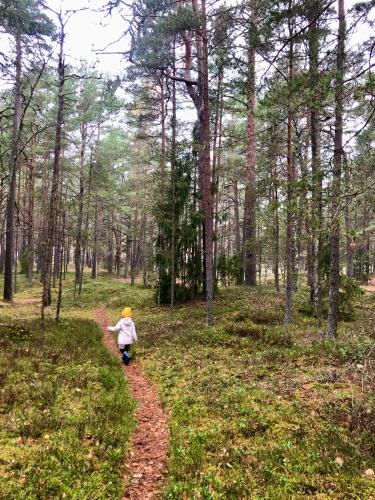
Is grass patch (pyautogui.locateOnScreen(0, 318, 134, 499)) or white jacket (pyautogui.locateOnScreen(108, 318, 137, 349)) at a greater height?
white jacket (pyautogui.locateOnScreen(108, 318, 137, 349))

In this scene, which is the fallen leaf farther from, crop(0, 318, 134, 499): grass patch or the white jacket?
the white jacket

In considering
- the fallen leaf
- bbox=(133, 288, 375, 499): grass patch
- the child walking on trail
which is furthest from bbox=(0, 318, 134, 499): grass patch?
the fallen leaf

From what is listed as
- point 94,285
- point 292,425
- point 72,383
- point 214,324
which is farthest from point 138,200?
point 292,425

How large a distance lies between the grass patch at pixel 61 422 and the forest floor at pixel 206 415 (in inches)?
0.7

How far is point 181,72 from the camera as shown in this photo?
17250mm

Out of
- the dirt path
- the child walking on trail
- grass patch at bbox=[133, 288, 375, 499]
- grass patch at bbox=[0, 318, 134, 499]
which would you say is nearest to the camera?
grass patch at bbox=[0, 318, 134, 499]

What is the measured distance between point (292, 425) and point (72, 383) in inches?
179

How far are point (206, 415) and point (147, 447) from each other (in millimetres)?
1242

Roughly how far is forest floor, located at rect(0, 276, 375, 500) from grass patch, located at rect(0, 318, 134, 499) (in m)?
0.02

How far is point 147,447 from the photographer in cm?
561

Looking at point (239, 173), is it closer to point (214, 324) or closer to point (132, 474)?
point (214, 324)

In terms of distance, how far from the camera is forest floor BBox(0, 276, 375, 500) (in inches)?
174

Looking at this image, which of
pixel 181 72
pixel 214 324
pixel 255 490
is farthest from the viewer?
pixel 181 72

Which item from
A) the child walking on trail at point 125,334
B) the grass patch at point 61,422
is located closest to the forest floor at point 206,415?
the grass patch at point 61,422
